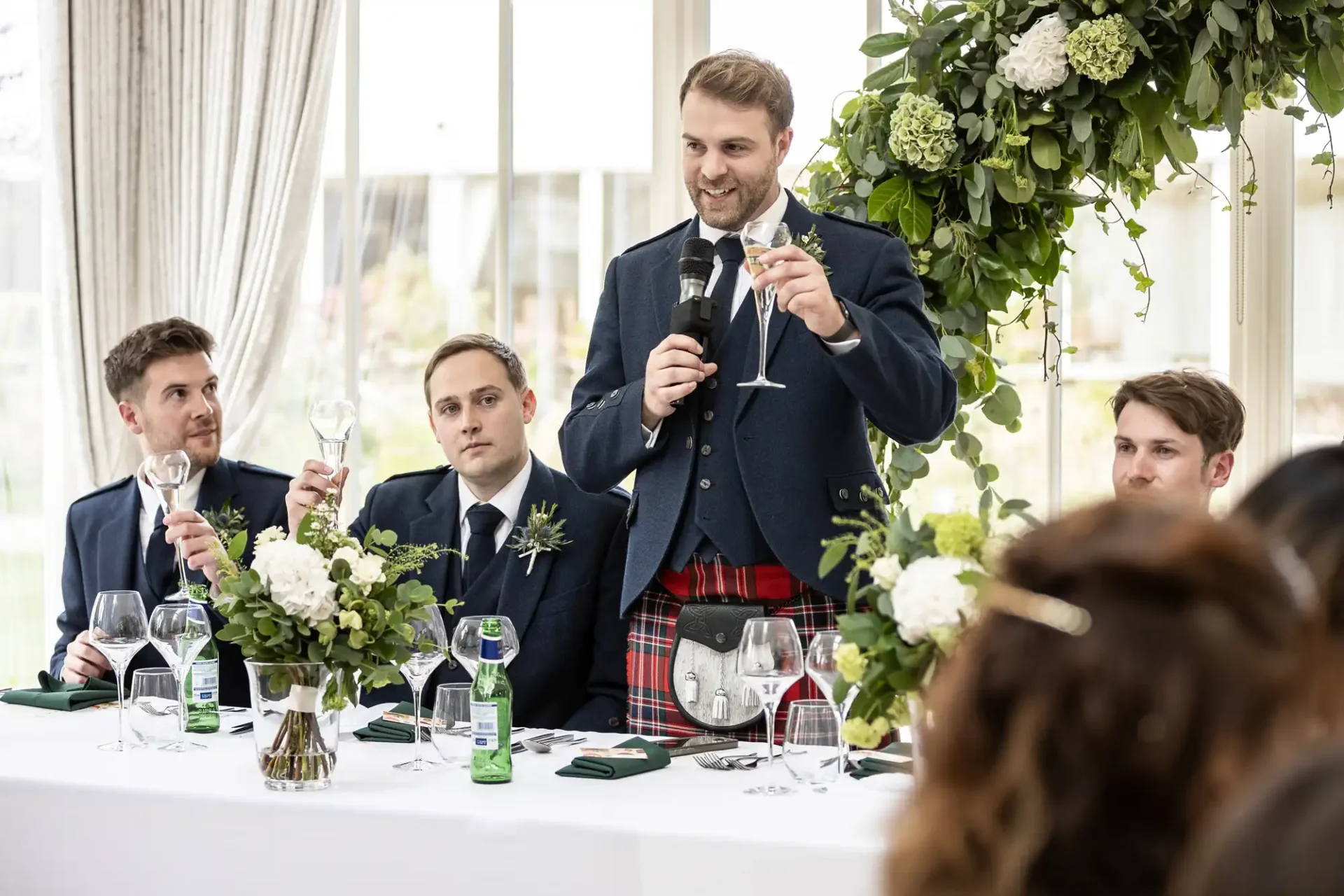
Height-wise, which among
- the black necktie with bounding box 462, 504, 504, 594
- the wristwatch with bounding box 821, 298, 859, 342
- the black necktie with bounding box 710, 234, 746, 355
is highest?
the black necktie with bounding box 710, 234, 746, 355

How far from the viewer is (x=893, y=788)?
1989 millimetres

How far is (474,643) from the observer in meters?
2.14

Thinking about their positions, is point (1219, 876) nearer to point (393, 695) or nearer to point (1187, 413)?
point (1187, 413)

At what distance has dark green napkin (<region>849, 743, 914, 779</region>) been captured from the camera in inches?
80.4

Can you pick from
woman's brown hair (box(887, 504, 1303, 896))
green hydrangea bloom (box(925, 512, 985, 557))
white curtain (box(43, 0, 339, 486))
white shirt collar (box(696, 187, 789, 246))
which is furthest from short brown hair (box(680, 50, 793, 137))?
white curtain (box(43, 0, 339, 486))

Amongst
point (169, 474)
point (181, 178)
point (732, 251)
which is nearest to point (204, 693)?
point (169, 474)

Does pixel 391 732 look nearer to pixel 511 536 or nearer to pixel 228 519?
pixel 511 536

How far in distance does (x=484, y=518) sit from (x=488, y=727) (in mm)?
1098

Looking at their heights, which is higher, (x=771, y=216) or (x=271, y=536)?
(x=771, y=216)

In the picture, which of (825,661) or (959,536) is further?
(825,661)

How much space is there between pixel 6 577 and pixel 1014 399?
3311mm

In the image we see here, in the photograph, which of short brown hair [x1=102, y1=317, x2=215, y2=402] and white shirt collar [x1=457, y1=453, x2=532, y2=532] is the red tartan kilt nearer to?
white shirt collar [x1=457, y1=453, x2=532, y2=532]

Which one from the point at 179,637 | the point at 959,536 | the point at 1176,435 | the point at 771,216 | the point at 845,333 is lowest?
the point at 179,637

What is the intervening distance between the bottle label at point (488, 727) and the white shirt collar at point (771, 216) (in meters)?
1.00
